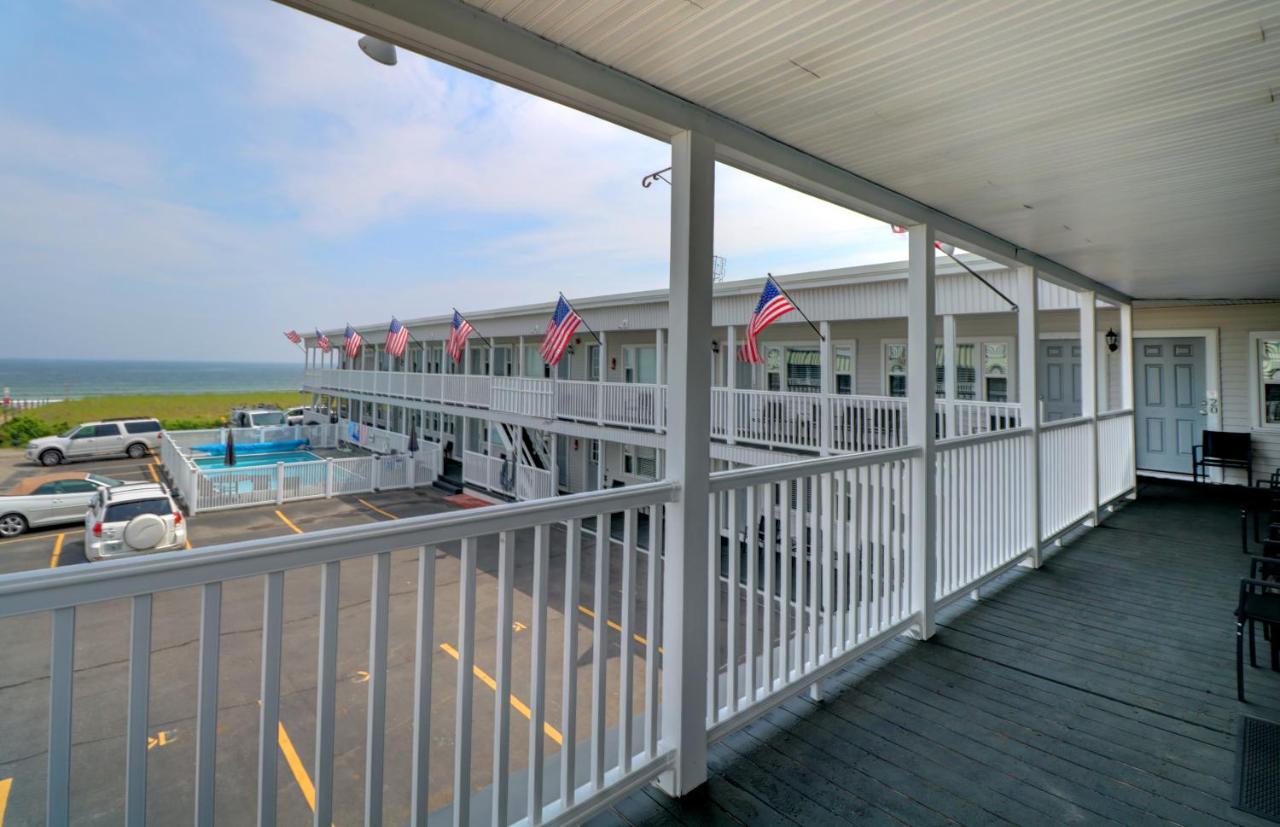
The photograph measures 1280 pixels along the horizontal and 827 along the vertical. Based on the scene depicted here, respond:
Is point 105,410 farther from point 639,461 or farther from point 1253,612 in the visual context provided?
point 639,461

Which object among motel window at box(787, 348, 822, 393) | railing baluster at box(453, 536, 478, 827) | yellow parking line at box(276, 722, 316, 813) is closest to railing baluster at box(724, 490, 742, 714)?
railing baluster at box(453, 536, 478, 827)

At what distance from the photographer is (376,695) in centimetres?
133

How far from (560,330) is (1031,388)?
23.6 ft

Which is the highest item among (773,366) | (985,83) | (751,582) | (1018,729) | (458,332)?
(458,332)

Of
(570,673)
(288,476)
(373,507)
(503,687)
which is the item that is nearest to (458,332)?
(373,507)

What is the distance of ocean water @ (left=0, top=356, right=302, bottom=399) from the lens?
378 cm

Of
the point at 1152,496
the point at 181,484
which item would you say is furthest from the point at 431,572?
the point at 181,484

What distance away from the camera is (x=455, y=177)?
24141mm

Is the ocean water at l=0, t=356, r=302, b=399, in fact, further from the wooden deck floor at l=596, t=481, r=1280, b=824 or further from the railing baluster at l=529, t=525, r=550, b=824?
the wooden deck floor at l=596, t=481, r=1280, b=824

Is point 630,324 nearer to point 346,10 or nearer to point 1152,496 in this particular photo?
point 1152,496

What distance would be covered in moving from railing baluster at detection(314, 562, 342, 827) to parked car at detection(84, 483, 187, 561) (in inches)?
394

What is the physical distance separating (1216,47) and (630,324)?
10.2m

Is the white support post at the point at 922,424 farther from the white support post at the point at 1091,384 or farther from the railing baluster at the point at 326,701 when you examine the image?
the white support post at the point at 1091,384

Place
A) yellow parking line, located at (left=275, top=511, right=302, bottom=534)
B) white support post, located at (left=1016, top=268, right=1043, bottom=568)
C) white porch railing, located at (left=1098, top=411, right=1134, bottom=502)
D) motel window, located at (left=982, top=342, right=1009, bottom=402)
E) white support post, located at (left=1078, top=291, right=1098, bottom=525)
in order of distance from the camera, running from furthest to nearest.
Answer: yellow parking line, located at (left=275, top=511, right=302, bottom=534) → motel window, located at (left=982, top=342, right=1009, bottom=402) → white porch railing, located at (left=1098, top=411, right=1134, bottom=502) → white support post, located at (left=1078, top=291, right=1098, bottom=525) → white support post, located at (left=1016, top=268, right=1043, bottom=568)
